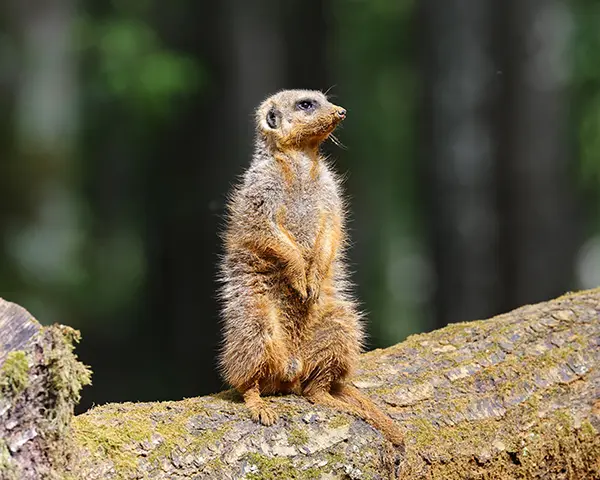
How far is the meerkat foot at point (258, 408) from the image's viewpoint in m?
4.29

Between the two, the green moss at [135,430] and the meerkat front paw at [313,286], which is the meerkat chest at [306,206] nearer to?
the meerkat front paw at [313,286]

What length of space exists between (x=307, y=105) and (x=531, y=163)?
818cm

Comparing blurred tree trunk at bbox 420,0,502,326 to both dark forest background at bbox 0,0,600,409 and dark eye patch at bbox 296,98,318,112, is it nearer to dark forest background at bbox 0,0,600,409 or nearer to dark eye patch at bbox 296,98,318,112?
dark forest background at bbox 0,0,600,409

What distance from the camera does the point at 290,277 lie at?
4754 mm

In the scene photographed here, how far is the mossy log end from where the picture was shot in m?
3.94

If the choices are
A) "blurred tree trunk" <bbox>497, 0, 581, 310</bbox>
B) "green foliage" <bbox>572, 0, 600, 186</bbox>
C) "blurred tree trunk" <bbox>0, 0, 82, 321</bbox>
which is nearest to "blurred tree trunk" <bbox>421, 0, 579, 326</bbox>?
"blurred tree trunk" <bbox>497, 0, 581, 310</bbox>

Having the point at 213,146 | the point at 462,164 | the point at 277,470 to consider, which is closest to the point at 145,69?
the point at 213,146

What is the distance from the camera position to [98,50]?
17266mm

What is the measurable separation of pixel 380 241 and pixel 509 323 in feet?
73.2

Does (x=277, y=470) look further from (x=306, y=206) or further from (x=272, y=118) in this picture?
(x=272, y=118)

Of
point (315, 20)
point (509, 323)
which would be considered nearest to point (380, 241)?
point (315, 20)

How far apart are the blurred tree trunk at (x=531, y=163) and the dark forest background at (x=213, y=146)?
28mm

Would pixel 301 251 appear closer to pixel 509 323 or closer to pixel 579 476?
pixel 509 323

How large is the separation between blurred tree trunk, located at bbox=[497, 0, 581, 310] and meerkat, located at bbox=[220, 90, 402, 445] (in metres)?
7.83
